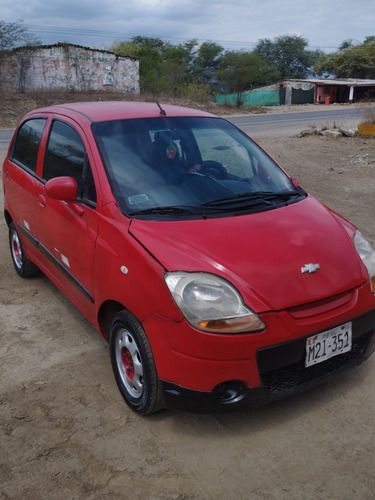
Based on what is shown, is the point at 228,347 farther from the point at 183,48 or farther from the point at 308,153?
the point at 183,48

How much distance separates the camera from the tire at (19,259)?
15.5 feet

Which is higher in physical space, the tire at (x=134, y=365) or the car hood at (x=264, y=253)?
the car hood at (x=264, y=253)

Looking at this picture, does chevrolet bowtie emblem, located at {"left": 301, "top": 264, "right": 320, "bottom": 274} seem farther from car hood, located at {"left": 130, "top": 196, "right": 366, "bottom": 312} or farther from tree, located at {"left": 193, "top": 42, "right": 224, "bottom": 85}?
tree, located at {"left": 193, "top": 42, "right": 224, "bottom": 85}

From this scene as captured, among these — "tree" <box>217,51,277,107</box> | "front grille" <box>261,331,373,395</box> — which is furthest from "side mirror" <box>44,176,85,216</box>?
"tree" <box>217,51,277,107</box>

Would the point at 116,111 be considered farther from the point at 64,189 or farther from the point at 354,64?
the point at 354,64

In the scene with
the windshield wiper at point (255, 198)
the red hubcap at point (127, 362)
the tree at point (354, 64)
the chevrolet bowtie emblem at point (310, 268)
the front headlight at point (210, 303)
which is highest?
the tree at point (354, 64)

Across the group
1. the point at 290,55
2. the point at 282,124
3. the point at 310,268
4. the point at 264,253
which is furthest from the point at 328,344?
the point at 290,55

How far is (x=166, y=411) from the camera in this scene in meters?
2.85

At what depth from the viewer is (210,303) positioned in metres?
2.42

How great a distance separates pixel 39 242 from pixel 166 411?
191cm

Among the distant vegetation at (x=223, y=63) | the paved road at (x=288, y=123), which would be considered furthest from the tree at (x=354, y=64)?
the paved road at (x=288, y=123)

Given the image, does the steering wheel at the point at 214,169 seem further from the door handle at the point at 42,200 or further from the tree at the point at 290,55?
the tree at the point at 290,55

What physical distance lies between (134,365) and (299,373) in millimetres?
902

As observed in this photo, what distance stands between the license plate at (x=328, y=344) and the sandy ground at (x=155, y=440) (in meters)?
0.40
